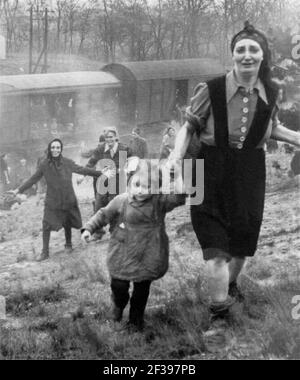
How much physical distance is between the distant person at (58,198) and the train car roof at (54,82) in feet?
22.1

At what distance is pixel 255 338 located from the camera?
3.02 metres

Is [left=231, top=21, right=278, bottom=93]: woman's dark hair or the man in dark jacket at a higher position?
[left=231, top=21, right=278, bottom=93]: woman's dark hair

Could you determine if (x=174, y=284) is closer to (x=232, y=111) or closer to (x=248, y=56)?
(x=232, y=111)

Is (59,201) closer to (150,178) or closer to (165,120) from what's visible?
(150,178)

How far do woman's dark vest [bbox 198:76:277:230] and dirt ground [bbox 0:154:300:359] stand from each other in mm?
590

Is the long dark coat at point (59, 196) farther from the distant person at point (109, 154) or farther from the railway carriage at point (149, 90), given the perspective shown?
the railway carriage at point (149, 90)

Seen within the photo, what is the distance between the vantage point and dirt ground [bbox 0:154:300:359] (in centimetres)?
306

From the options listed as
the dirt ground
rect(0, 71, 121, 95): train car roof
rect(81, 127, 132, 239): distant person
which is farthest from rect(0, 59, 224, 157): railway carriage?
the dirt ground

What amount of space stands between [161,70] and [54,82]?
2.53m

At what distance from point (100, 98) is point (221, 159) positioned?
11.6 meters

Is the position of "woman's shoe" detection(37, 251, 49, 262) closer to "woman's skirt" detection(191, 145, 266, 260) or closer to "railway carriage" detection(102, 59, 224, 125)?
"woman's skirt" detection(191, 145, 266, 260)

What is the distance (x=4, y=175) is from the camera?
11719 mm

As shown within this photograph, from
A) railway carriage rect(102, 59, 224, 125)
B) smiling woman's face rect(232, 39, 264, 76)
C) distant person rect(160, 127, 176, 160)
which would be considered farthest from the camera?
railway carriage rect(102, 59, 224, 125)

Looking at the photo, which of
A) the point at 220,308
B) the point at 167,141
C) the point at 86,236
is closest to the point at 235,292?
the point at 220,308
